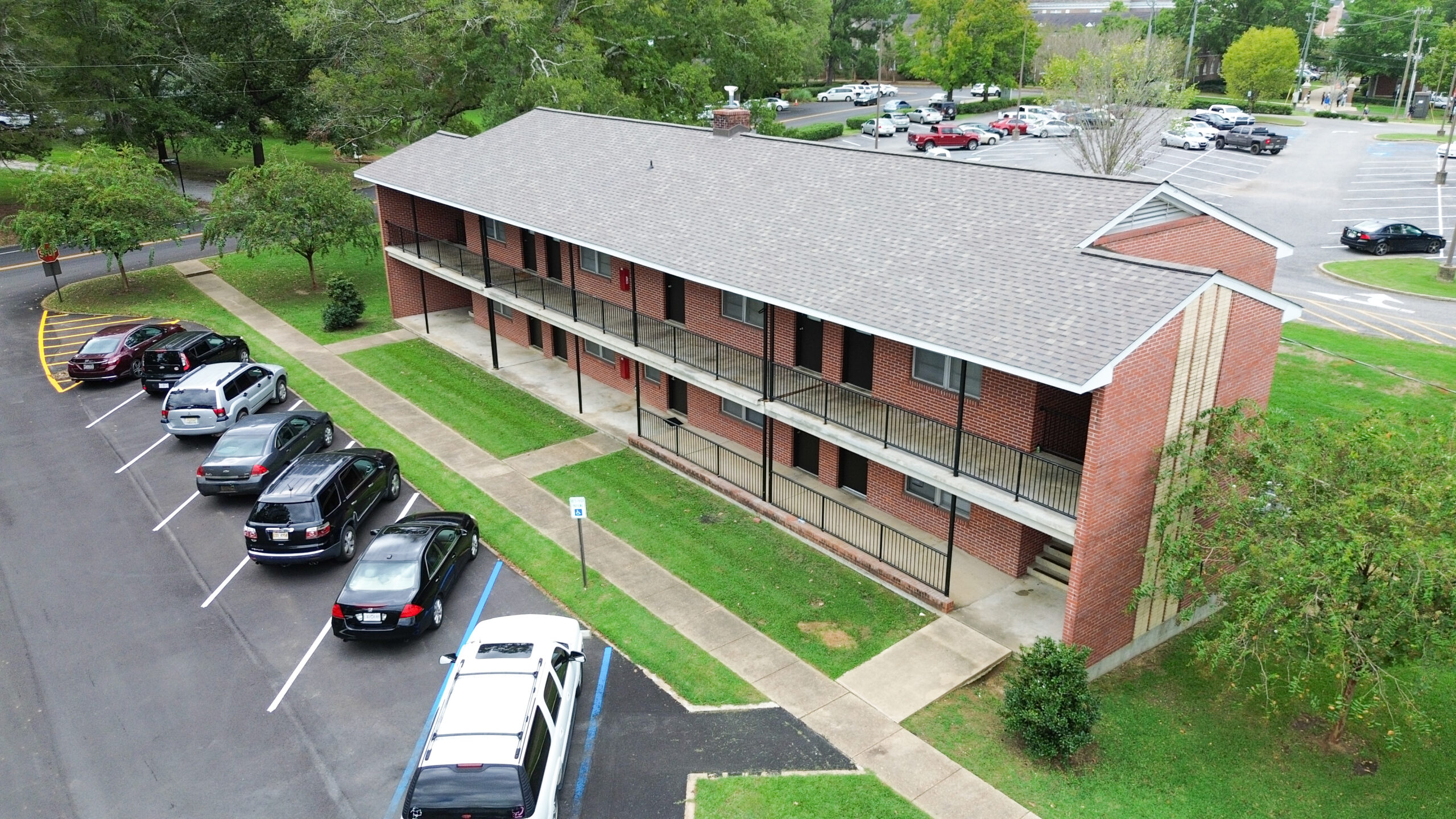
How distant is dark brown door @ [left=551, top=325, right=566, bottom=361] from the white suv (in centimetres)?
790

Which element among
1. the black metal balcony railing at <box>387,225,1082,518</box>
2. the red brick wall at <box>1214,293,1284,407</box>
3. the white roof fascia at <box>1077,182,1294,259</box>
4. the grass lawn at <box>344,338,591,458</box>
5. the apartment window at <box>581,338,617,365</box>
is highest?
the white roof fascia at <box>1077,182,1294,259</box>

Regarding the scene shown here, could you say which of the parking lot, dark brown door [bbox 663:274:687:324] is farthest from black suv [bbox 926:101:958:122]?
the parking lot

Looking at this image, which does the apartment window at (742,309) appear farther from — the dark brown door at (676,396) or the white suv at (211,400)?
the white suv at (211,400)

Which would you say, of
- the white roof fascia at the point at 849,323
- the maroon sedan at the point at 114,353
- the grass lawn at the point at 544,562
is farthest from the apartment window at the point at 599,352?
the maroon sedan at the point at 114,353

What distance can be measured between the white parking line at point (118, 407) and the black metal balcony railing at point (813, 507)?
13.8 meters

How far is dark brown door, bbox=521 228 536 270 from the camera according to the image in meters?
29.1

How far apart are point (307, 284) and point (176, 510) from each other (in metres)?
18.9

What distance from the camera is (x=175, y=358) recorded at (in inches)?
1064

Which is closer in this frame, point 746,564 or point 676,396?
point 746,564

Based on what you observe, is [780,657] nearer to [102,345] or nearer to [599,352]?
[599,352]

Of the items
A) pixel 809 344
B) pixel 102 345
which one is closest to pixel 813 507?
pixel 809 344

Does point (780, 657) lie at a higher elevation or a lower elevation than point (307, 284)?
lower

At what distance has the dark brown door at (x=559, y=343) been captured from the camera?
29.3 metres

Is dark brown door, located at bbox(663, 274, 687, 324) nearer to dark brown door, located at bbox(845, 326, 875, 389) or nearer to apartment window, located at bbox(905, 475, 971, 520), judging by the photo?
dark brown door, located at bbox(845, 326, 875, 389)
